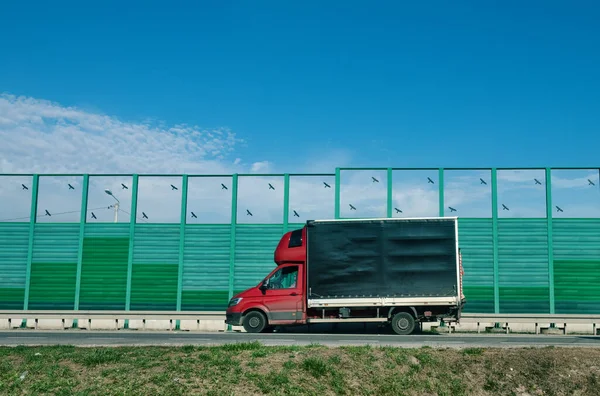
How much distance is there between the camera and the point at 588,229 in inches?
1070

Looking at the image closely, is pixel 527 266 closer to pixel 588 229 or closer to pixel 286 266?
pixel 588 229

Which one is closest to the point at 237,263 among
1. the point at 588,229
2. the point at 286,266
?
the point at 286,266

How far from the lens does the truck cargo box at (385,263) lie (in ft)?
64.3

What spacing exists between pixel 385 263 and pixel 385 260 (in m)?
0.10

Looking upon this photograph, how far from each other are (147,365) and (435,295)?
39.0ft

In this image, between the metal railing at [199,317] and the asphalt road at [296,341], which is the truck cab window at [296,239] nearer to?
the asphalt road at [296,341]

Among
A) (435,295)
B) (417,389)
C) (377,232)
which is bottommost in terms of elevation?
(417,389)

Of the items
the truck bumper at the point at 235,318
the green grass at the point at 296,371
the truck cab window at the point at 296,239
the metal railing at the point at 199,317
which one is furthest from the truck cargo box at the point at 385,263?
the green grass at the point at 296,371

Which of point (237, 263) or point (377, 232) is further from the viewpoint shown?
point (237, 263)

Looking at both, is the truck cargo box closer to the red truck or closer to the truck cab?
the red truck

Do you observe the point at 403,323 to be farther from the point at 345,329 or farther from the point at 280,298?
the point at 280,298

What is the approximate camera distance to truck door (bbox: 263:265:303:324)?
66.0ft

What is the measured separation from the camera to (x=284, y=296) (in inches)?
797

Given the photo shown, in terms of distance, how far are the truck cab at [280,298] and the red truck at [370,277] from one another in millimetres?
33
